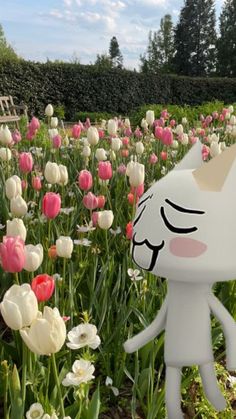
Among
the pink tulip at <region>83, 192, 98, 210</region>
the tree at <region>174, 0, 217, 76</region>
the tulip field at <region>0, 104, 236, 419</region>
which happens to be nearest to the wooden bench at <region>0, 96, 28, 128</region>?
the tulip field at <region>0, 104, 236, 419</region>

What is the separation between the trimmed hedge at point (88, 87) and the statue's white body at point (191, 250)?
16589 mm

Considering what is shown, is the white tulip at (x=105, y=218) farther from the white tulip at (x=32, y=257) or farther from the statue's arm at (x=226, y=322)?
the statue's arm at (x=226, y=322)

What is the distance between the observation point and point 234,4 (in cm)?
5044

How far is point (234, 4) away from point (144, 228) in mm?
55167

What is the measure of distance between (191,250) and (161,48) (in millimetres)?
60040

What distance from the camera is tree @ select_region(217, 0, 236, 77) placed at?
4631 cm

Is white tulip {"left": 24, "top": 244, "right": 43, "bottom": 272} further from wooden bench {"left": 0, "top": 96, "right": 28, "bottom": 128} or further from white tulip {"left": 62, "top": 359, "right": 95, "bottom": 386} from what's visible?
wooden bench {"left": 0, "top": 96, "right": 28, "bottom": 128}

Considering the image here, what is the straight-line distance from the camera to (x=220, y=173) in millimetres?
834

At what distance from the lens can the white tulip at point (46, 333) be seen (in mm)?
852

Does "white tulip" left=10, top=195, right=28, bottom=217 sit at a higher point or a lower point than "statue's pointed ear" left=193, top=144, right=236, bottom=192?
lower

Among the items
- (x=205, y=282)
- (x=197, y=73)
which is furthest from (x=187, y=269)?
(x=197, y=73)

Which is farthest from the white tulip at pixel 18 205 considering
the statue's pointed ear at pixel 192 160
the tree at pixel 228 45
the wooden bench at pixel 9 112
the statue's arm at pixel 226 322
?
the tree at pixel 228 45

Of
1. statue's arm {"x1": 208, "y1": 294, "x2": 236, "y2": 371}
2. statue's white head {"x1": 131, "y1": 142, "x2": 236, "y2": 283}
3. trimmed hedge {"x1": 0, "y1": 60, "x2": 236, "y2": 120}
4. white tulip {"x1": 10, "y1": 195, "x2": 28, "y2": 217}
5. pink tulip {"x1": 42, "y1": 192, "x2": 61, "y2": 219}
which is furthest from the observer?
trimmed hedge {"x1": 0, "y1": 60, "x2": 236, "y2": 120}

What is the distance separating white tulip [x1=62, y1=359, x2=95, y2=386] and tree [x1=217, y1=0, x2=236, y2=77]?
47.4 meters
